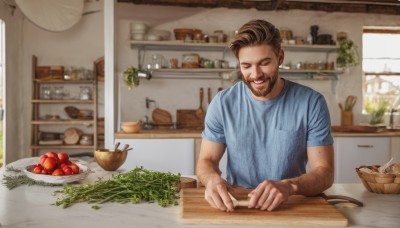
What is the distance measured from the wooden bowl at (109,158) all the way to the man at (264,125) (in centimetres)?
51

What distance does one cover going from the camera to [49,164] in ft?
6.77

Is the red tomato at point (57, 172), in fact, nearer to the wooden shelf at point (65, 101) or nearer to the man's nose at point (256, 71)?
the man's nose at point (256, 71)

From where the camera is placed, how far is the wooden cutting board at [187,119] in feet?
18.2

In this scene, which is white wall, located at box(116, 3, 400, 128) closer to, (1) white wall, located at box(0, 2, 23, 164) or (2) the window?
(2) the window

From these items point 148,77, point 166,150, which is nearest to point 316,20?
point 148,77

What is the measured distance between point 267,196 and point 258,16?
4.60 metres

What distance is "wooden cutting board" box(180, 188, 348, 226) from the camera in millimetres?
1435

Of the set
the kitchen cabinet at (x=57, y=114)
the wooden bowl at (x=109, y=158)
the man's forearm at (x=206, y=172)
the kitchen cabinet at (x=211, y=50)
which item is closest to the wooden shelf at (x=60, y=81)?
the kitchen cabinet at (x=57, y=114)

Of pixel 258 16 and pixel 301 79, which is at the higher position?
pixel 258 16

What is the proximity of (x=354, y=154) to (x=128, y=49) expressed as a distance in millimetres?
3139

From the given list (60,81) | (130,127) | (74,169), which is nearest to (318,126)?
(74,169)

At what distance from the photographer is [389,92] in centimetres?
593

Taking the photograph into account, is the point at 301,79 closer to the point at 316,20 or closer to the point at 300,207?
the point at 316,20

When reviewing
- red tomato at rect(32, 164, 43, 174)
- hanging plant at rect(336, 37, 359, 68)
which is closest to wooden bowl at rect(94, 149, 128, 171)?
red tomato at rect(32, 164, 43, 174)
